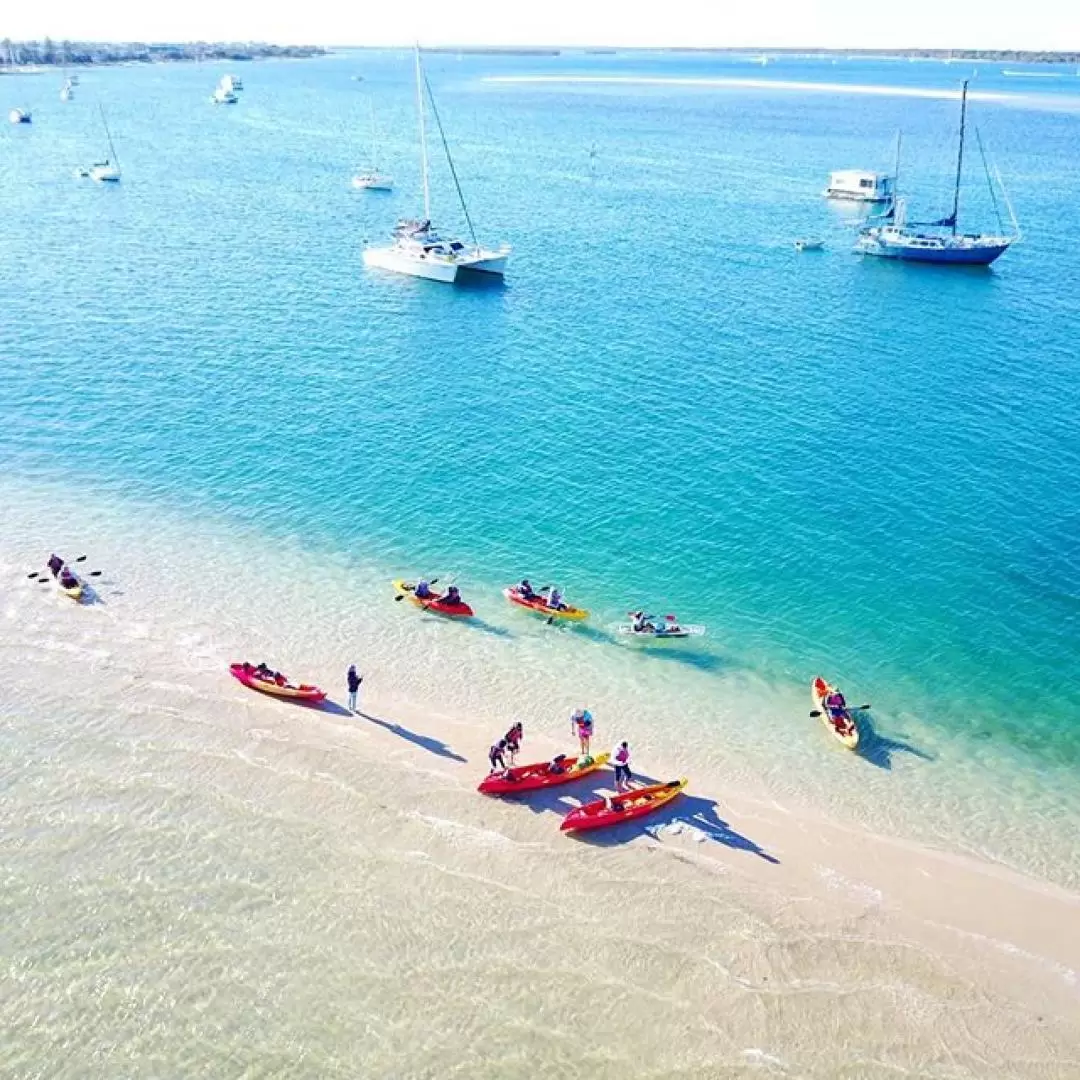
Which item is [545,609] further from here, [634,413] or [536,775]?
[634,413]

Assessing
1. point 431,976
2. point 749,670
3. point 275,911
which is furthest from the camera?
point 749,670

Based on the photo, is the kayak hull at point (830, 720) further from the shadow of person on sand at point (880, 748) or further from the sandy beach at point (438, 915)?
the sandy beach at point (438, 915)

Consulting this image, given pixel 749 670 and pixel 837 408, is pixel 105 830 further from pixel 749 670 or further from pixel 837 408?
pixel 837 408

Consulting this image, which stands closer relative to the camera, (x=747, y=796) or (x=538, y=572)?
(x=747, y=796)

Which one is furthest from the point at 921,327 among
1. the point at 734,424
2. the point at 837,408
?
the point at 734,424

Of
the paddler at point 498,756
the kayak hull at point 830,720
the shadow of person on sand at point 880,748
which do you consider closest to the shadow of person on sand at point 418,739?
the paddler at point 498,756

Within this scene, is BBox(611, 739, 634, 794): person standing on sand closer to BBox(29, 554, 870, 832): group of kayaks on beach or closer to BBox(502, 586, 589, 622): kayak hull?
BBox(29, 554, 870, 832): group of kayaks on beach

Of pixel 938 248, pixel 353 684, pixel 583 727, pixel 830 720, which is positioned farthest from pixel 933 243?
pixel 353 684
